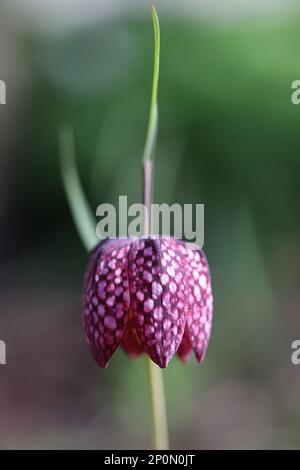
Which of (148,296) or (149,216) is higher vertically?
(149,216)

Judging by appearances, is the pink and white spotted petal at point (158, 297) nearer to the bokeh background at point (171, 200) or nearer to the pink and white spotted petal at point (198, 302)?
the pink and white spotted petal at point (198, 302)

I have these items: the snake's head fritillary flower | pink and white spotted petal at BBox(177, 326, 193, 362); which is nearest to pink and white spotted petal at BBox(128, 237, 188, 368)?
the snake's head fritillary flower

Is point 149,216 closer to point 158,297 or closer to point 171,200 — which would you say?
point 158,297

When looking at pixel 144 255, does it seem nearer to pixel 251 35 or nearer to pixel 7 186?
pixel 251 35

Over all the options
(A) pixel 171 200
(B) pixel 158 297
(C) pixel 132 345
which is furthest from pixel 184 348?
(A) pixel 171 200

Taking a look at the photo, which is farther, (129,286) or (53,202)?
(53,202)
